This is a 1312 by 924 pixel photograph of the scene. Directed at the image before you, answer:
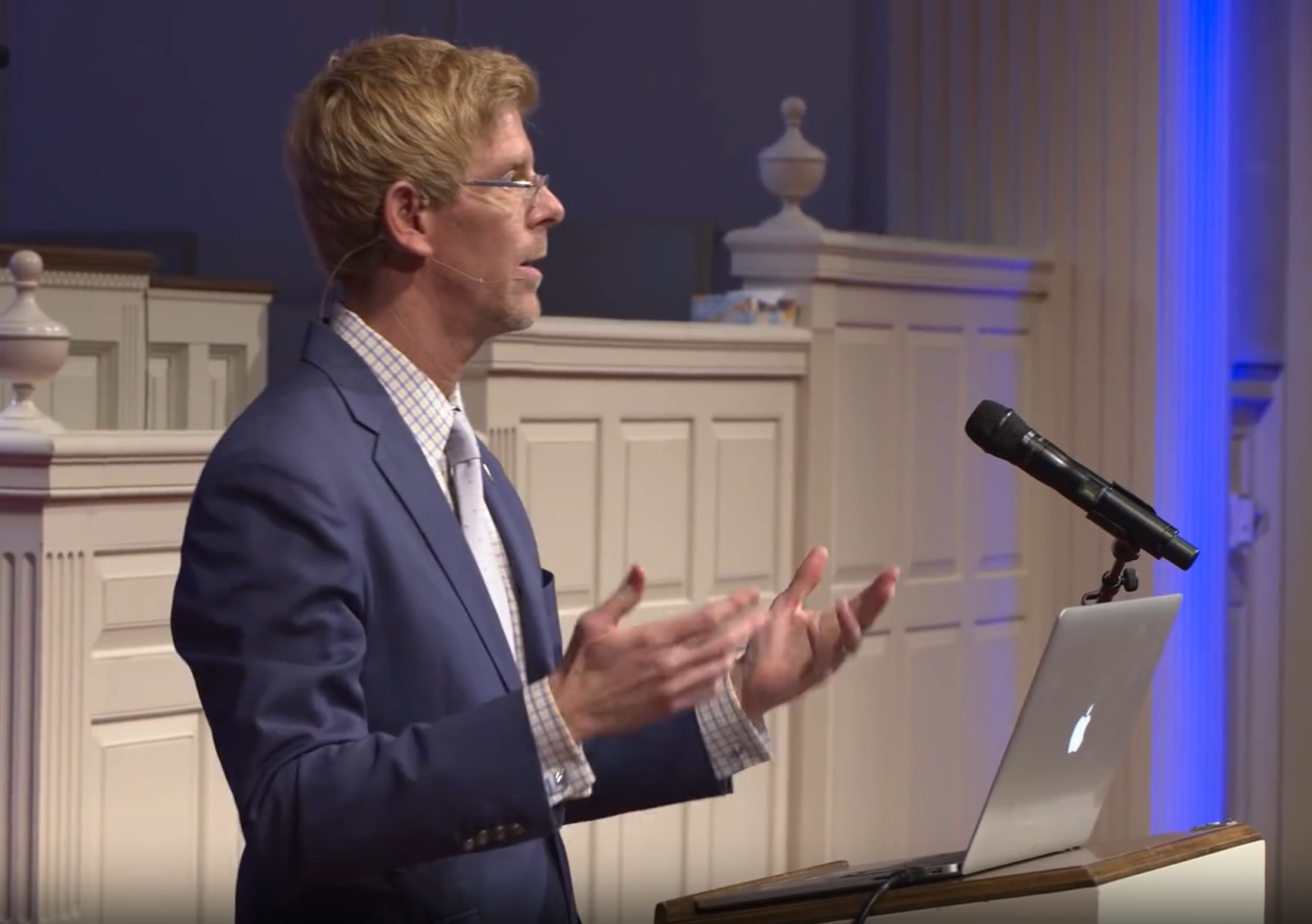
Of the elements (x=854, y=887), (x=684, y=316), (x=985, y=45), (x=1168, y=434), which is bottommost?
(x=854, y=887)

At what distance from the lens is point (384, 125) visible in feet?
5.99

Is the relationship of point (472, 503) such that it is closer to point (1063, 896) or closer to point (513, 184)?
point (513, 184)

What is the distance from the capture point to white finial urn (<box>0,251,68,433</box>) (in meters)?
3.13

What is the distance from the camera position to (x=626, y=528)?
423cm

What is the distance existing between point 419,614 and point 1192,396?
381 cm

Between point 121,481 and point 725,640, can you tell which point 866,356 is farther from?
point 725,640

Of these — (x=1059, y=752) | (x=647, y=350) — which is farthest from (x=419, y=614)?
(x=647, y=350)

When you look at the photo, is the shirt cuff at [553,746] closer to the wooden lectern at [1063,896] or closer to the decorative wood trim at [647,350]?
the wooden lectern at [1063,896]

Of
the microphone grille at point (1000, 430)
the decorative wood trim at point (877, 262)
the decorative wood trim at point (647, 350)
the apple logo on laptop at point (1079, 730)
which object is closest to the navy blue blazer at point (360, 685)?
the apple logo on laptop at point (1079, 730)

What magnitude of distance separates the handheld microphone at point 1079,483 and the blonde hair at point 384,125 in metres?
0.58

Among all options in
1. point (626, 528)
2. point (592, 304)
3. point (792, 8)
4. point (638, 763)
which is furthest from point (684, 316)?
point (638, 763)

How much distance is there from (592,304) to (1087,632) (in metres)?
4.88

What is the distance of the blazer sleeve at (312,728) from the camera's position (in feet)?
5.12

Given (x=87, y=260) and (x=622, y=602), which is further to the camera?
(x=87, y=260)
